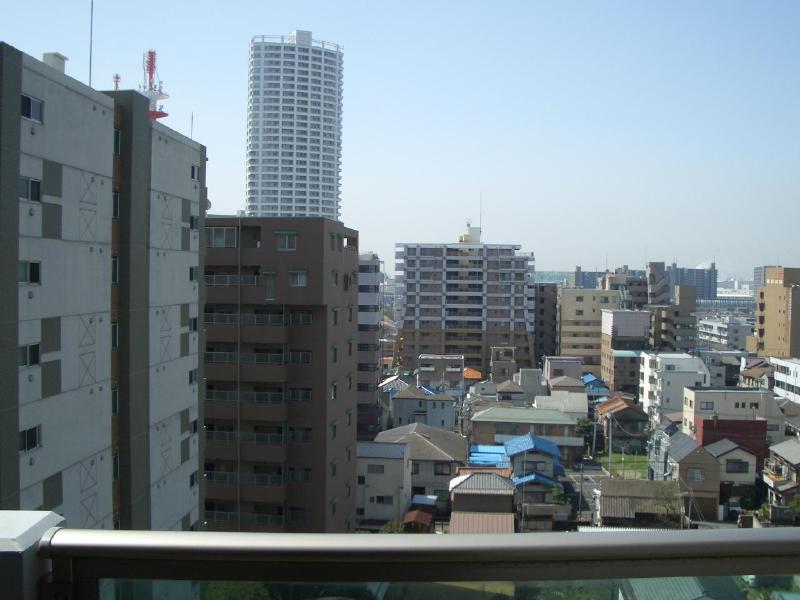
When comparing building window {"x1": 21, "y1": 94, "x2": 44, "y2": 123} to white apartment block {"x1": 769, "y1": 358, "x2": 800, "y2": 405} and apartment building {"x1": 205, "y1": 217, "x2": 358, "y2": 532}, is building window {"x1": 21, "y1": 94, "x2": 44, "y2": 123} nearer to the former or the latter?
apartment building {"x1": 205, "y1": 217, "x2": 358, "y2": 532}

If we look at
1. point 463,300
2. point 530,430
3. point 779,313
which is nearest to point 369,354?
point 530,430

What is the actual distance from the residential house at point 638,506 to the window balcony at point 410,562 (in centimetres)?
948

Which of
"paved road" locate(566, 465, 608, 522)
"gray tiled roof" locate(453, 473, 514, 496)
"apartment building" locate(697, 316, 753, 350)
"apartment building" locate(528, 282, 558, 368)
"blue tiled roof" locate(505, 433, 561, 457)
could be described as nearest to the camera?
"gray tiled roof" locate(453, 473, 514, 496)

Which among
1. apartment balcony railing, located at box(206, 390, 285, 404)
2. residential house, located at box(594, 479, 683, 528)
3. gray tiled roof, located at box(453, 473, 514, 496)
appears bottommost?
residential house, located at box(594, 479, 683, 528)

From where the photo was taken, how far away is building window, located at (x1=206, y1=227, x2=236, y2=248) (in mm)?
6984

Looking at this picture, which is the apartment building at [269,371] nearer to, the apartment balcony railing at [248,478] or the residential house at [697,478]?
the apartment balcony railing at [248,478]

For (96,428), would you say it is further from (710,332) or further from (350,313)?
(710,332)

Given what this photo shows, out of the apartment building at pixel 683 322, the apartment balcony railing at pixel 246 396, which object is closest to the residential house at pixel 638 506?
the apartment balcony railing at pixel 246 396

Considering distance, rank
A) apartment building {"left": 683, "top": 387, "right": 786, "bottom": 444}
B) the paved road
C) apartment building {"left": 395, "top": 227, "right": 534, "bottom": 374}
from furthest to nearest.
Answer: apartment building {"left": 395, "top": 227, "right": 534, "bottom": 374}, apartment building {"left": 683, "top": 387, "right": 786, "bottom": 444}, the paved road

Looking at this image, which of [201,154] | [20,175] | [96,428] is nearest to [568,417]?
[201,154]

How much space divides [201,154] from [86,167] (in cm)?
156

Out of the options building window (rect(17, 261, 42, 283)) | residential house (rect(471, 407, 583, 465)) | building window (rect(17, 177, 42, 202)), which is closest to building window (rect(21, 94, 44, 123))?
building window (rect(17, 177, 42, 202))

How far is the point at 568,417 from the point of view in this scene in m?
13.6

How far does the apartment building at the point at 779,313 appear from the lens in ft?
67.3
